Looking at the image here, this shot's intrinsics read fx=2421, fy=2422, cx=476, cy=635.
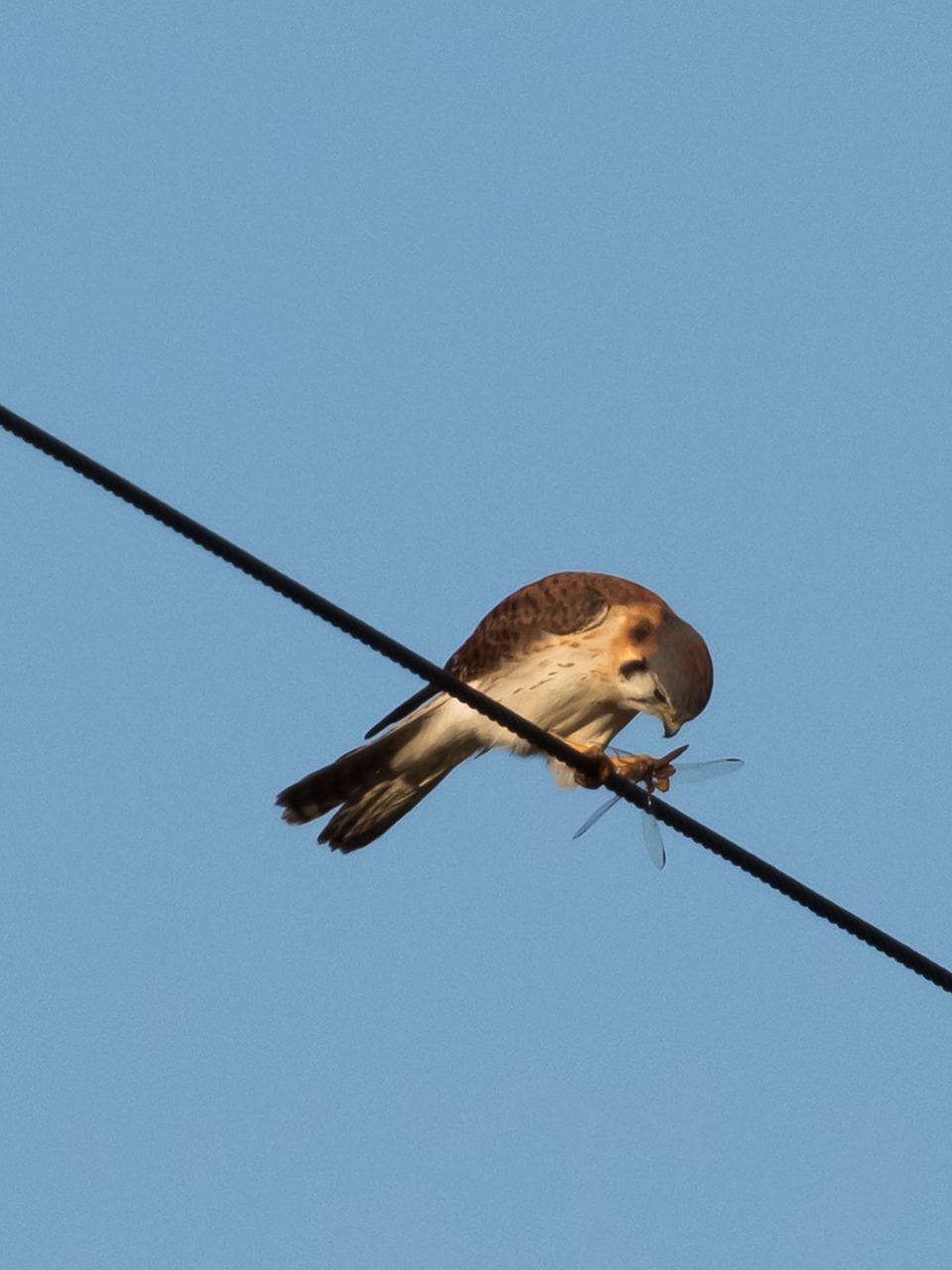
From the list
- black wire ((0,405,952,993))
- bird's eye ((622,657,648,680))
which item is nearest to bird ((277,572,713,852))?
bird's eye ((622,657,648,680))

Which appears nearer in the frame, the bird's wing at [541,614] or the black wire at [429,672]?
the black wire at [429,672]

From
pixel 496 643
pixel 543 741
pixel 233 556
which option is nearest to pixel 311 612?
pixel 233 556

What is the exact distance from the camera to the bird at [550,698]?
662 centimetres

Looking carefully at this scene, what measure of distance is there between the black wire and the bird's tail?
119 centimetres

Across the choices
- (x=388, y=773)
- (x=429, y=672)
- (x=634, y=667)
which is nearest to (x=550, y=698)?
(x=634, y=667)

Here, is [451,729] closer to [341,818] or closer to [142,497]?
[341,818]

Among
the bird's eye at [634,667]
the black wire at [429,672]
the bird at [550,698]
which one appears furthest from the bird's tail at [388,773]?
the black wire at [429,672]

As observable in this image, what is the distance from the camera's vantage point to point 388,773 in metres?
6.71

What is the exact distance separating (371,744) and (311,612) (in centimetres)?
235

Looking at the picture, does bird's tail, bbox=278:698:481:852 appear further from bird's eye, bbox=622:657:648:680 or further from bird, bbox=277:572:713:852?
bird's eye, bbox=622:657:648:680

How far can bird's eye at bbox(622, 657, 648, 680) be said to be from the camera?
21.7 ft

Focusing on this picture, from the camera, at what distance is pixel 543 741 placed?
16.8 ft

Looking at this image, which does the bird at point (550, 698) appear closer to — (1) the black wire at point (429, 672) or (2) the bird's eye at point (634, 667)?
(2) the bird's eye at point (634, 667)

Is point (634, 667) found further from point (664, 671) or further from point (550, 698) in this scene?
point (550, 698)
